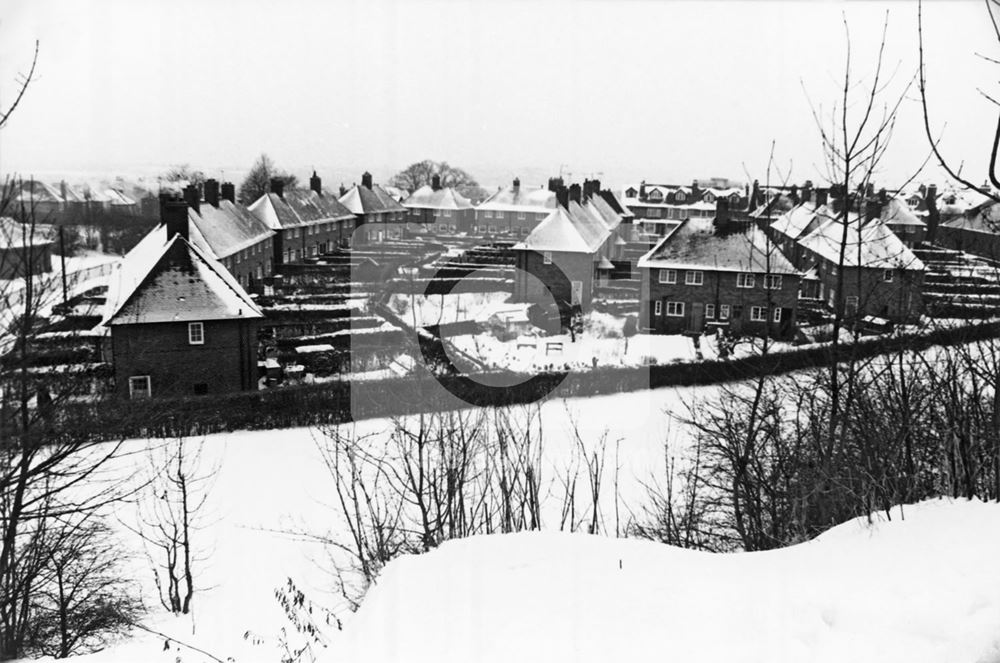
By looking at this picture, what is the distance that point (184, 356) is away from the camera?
69.3ft

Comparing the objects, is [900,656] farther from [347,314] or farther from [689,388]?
[347,314]

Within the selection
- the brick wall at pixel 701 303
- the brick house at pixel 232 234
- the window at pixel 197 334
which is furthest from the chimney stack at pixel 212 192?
the brick wall at pixel 701 303

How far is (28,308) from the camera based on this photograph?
282 inches

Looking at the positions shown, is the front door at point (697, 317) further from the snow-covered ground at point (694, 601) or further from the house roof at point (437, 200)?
the house roof at point (437, 200)

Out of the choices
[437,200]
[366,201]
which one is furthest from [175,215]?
[437,200]

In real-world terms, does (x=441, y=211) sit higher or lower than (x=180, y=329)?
higher

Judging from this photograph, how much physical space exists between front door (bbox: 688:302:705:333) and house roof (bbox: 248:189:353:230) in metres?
25.1

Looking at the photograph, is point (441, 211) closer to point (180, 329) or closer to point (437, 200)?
point (437, 200)

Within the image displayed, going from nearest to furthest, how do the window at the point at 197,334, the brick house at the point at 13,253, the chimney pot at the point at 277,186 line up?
the brick house at the point at 13,253 → the window at the point at 197,334 → the chimney pot at the point at 277,186

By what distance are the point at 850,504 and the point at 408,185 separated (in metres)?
89.7

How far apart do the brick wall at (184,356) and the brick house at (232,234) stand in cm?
801

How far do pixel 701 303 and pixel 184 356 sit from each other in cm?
1998

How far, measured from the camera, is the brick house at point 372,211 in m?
56.6

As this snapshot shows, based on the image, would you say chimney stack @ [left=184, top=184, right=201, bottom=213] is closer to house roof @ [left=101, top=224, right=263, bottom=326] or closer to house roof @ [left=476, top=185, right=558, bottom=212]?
house roof @ [left=101, top=224, right=263, bottom=326]
